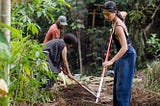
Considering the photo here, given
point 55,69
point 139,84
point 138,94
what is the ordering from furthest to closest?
point 139,84
point 138,94
point 55,69

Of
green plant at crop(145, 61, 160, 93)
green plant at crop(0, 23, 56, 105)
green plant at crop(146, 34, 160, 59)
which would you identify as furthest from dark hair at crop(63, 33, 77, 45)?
green plant at crop(146, 34, 160, 59)

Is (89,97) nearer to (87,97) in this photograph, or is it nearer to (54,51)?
(87,97)

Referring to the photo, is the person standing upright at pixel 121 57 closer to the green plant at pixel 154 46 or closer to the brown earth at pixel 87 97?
the brown earth at pixel 87 97

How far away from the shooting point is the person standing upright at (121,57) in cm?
318

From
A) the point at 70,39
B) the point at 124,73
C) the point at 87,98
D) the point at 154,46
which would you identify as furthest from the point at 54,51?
the point at 154,46

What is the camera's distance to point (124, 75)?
3.31 meters

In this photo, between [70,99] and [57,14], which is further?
[57,14]

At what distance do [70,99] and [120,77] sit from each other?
1.00m

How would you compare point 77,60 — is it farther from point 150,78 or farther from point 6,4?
point 6,4

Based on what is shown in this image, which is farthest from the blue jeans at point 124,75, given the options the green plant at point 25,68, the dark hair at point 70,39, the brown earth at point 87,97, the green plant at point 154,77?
the green plant at point 154,77

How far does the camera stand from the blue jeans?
130 inches

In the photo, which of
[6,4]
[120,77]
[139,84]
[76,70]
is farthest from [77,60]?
[6,4]

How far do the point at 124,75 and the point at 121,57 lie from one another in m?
0.18

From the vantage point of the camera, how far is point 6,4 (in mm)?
1336
